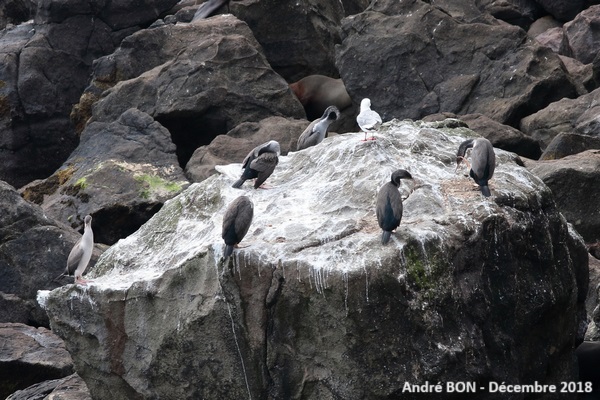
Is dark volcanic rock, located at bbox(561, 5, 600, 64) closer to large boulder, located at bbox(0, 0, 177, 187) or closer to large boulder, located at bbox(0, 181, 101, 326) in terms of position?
large boulder, located at bbox(0, 0, 177, 187)

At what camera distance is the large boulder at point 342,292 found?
1167 cm

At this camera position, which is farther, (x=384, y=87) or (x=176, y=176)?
(x=384, y=87)

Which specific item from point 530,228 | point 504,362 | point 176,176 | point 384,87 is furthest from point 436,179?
point 384,87

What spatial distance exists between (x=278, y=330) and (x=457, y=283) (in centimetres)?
178

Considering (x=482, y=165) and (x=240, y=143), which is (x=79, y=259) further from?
(x=240, y=143)

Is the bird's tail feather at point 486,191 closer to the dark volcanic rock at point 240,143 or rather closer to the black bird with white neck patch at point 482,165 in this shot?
the black bird with white neck patch at point 482,165

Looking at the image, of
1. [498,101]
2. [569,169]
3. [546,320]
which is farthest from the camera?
[498,101]

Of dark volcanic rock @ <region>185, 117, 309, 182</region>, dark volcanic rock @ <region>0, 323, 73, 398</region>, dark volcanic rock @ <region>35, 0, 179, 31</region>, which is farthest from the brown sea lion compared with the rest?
dark volcanic rock @ <region>0, 323, 73, 398</region>

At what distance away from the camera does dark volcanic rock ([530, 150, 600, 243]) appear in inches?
646

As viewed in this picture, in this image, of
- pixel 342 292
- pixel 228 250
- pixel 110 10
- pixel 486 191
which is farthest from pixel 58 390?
pixel 110 10

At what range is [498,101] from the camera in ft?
68.5

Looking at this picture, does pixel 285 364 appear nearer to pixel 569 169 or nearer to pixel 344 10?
pixel 569 169

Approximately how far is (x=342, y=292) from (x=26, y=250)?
23.8ft

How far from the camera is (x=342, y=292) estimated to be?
1167cm
